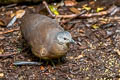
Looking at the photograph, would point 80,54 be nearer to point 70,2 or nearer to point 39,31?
point 39,31

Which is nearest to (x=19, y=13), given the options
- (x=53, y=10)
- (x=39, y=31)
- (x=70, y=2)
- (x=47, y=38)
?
(x=53, y=10)

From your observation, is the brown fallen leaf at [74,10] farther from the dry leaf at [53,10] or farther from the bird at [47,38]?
the bird at [47,38]

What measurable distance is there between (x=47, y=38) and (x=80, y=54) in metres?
0.96

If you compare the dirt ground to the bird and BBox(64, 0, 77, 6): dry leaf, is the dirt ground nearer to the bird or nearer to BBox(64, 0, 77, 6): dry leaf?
the bird

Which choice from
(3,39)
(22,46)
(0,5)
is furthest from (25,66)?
(0,5)

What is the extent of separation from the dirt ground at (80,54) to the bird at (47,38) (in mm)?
384

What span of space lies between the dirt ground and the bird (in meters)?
0.38

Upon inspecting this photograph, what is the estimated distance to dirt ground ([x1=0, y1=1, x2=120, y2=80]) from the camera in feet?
15.6

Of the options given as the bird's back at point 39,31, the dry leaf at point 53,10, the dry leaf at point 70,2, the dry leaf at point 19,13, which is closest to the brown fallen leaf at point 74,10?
the dry leaf at point 70,2

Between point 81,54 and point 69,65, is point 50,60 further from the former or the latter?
point 81,54

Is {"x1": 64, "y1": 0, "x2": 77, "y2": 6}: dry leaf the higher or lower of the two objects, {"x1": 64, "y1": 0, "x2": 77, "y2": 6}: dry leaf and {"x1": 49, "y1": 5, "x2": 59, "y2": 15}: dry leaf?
the higher

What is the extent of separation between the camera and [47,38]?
454 cm

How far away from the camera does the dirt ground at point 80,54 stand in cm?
475

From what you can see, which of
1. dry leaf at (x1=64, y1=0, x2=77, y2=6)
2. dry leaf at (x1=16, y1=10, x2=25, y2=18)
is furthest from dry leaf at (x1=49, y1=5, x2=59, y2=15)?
dry leaf at (x1=16, y1=10, x2=25, y2=18)
